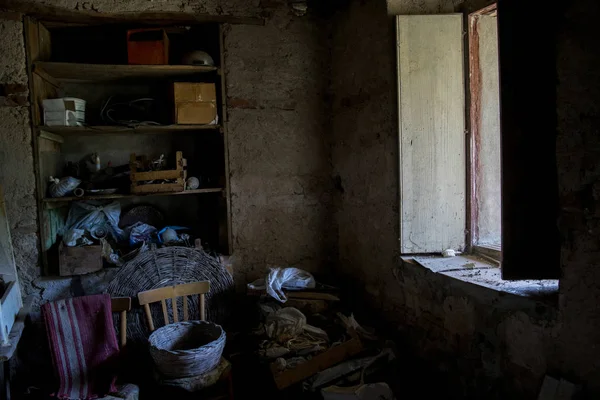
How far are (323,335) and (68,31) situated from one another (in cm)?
267

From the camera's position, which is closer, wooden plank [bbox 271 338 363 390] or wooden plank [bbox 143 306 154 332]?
wooden plank [bbox 271 338 363 390]

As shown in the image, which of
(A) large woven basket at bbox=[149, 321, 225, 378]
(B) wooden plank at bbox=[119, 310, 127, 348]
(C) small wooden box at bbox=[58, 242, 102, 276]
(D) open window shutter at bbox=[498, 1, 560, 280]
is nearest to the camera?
(D) open window shutter at bbox=[498, 1, 560, 280]

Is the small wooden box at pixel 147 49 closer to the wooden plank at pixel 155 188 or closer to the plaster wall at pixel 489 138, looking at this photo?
the wooden plank at pixel 155 188

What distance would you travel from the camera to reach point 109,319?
2.47m

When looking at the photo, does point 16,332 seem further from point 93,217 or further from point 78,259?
point 93,217

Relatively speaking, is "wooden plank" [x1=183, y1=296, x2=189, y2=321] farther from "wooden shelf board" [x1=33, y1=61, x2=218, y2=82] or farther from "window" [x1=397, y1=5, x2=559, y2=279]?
"wooden shelf board" [x1=33, y1=61, x2=218, y2=82]

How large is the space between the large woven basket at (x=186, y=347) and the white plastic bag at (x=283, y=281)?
0.41 m

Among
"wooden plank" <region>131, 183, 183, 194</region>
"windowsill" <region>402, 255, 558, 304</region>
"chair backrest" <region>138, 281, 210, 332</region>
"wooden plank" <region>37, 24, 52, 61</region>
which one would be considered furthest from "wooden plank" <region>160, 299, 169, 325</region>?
"wooden plank" <region>37, 24, 52, 61</region>

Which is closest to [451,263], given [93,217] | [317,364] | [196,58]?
[317,364]

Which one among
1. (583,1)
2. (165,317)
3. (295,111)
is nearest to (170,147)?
(295,111)

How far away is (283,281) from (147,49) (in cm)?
173

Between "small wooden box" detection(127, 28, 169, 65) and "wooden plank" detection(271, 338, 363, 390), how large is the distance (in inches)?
79.1

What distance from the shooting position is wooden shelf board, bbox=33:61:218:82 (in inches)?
108

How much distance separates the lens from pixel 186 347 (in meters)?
2.62
